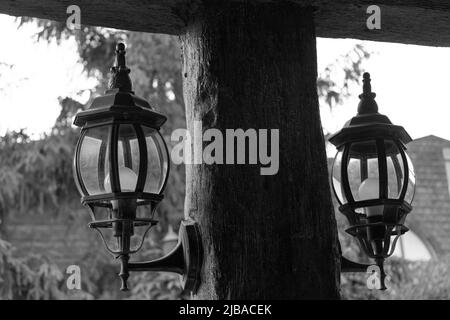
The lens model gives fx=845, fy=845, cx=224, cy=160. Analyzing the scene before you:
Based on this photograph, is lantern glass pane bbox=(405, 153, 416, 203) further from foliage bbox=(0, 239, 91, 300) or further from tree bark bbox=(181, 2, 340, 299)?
foliage bbox=(0, 239, 91, 300)

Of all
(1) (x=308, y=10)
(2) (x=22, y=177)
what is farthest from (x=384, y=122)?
(2) (x=22, y=177)

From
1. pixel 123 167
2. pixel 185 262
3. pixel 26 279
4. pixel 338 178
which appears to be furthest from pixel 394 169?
pixel 26 279

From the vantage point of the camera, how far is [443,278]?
291 inches

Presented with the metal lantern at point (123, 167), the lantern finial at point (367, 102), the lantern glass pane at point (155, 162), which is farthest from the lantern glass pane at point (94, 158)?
the lantern finial at point (367, 102)

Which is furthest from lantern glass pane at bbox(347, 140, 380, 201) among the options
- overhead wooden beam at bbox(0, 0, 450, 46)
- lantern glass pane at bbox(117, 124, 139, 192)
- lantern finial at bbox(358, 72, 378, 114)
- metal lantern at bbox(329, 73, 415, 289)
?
lantern glass pane at bbox(117, 124, 139, 192)

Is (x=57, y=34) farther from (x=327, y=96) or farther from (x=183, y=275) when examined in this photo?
(x=183, y=275)

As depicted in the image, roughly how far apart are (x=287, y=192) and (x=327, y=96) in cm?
598

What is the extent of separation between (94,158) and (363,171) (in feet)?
2.61

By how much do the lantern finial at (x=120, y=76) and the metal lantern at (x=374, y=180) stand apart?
65cm

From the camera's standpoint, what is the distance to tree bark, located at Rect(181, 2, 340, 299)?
214 cm

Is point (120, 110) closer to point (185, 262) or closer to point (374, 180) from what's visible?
point (185, 262)

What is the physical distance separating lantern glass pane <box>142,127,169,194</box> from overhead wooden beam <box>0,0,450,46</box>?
35 cm

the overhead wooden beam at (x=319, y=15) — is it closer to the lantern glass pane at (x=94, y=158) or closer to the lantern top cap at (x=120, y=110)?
the lantern top cap at (x=120, y=110)

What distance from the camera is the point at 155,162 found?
229cm
